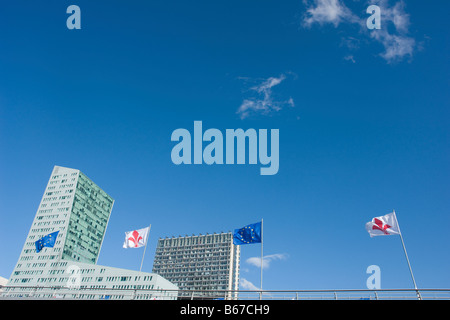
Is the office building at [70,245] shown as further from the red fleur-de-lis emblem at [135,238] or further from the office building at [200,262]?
the red fleur-de-lis emblem at [135,238]

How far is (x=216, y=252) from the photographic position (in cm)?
16212

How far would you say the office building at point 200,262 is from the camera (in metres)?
156

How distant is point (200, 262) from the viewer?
536 feet

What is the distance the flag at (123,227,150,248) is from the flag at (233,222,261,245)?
9486 millimetres

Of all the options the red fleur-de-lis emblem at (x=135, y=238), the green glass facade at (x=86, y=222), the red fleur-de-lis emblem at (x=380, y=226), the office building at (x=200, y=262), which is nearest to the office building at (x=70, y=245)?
the green glass facade at (x=86, y=222)

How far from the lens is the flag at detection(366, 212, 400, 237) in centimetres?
2425

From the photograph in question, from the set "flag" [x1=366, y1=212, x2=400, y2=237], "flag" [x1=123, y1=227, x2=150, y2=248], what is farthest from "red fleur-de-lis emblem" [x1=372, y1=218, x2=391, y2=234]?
"flag" [x1=123, y1=227, x2=150, y2=248]

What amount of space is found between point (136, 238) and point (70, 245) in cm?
12385

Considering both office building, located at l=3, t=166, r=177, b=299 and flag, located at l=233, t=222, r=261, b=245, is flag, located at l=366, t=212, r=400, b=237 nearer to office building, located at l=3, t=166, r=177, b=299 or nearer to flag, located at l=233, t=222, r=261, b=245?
flag, located at l=233, t=222, r=261, b=245
